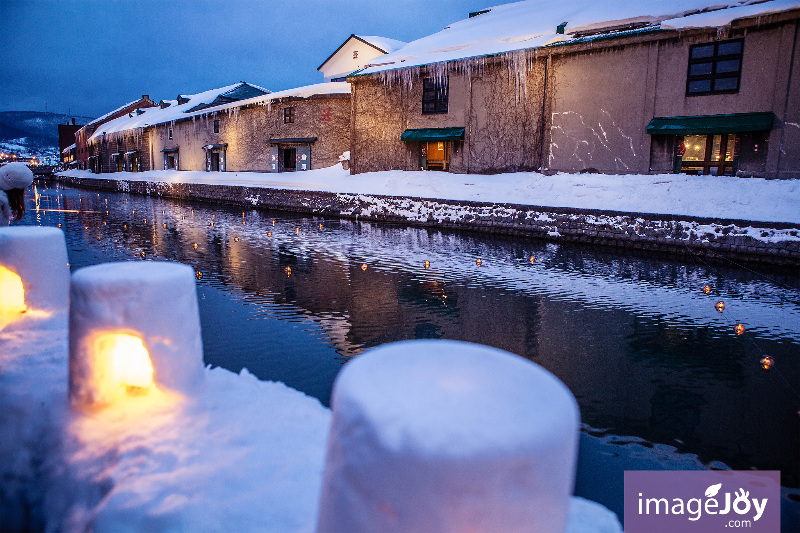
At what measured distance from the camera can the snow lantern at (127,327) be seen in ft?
11.1

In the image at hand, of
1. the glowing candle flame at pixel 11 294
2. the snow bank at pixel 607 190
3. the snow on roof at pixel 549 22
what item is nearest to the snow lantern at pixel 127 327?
the glowing candle flame at pixel 11 294

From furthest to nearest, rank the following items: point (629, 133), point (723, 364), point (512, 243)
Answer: point (629, 133) < point (512, 243) < point (723, 364)

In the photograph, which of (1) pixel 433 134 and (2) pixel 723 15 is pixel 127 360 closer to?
(2) pixel 723 15

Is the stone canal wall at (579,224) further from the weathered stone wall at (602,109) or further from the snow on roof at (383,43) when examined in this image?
the snow on roof at (383,43)

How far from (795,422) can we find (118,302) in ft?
20.9

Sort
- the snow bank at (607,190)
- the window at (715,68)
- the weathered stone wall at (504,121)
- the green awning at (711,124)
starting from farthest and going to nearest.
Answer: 1. the weathered stone wall at (504,121)
2. the window at (715,68)
3. the green awning at (711,124)
4. the snow bank at (607,190)

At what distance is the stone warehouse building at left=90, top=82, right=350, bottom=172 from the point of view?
112 feet

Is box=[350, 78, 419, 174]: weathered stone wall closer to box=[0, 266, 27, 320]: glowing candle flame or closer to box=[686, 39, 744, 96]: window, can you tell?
box=[686, 39, 744, 96]: window

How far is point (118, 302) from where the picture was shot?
11.0ft

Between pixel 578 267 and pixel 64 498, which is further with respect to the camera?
pixel 578 267

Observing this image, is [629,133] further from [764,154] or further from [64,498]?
[64,498]

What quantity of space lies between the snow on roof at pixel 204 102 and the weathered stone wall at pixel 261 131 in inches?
16.8

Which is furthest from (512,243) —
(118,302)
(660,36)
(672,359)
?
(118,302)

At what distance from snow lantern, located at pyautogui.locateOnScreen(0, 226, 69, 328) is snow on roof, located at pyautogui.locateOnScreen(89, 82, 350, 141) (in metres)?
29.8
